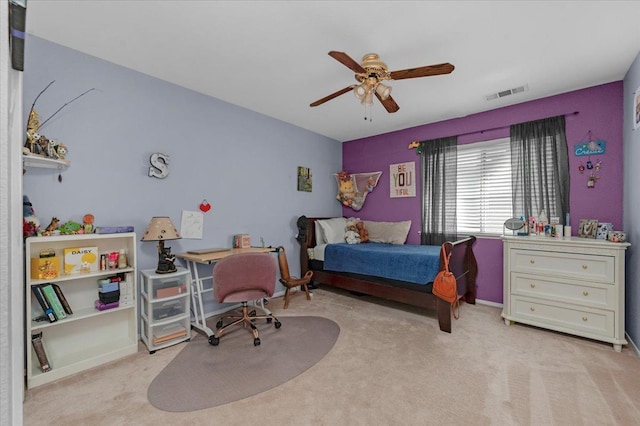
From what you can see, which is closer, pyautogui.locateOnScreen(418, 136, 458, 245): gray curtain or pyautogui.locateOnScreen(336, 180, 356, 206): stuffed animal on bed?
pyautogui.locateOnScreen(418, 136, 458, 245): gray curtain

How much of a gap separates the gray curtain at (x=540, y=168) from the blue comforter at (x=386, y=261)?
1208 millimetres

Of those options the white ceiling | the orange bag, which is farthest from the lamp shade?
the orange bag

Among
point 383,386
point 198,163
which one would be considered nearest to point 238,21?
point 198,163

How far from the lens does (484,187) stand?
372 cm

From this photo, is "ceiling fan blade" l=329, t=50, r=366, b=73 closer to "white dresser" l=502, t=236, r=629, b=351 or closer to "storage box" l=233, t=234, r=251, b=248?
"storage box" l=233, t=234, r=251, b=248

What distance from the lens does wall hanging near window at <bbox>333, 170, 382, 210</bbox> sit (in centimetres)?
488

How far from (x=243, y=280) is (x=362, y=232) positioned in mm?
2309

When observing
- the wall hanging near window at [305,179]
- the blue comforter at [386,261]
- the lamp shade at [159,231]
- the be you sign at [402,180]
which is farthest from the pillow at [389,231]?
the lamp shade at [159,231]

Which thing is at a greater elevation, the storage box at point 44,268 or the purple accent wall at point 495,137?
the purple accent wall at point 495,137

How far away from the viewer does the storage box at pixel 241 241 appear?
3393 mm

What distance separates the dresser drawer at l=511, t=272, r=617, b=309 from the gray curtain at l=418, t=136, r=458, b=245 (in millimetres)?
1054

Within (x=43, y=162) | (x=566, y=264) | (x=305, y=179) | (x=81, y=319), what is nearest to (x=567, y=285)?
(x=566, y=264)

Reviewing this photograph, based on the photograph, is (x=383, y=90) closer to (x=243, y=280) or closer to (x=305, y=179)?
(x=243, y=280)

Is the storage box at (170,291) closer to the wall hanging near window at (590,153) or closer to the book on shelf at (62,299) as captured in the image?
the book on shelf at (62,299)
